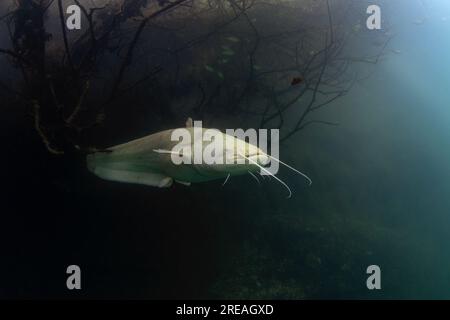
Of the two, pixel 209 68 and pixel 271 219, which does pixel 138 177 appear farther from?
pixel 271 219

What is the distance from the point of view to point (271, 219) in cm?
574

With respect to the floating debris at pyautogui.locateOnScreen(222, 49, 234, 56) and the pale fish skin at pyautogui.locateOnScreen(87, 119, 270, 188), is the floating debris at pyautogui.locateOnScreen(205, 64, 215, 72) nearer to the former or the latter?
the floating debris at pyautogui.locateOnScreen(222, 49, 234, 56)

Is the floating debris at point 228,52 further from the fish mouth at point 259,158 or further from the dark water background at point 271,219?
the fish mouth at point 259,158

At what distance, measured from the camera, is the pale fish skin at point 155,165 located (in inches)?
107

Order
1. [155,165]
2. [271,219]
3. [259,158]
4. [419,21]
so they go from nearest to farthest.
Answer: [259,158] → [155,165] → [271,219] → [419,21]

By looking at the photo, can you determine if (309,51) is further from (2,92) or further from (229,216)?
(2,92)

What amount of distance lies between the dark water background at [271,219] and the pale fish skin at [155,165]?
3.69 ft

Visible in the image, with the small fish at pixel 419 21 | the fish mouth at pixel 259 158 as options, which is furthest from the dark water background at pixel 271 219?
the fish mouth at pixel 259 158

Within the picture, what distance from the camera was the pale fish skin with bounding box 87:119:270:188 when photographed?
8.89 ft

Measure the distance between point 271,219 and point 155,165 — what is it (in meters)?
2.80

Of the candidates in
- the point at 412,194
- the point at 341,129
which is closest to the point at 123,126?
the point at 341,129

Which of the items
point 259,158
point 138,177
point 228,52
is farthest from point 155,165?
point 228,52
